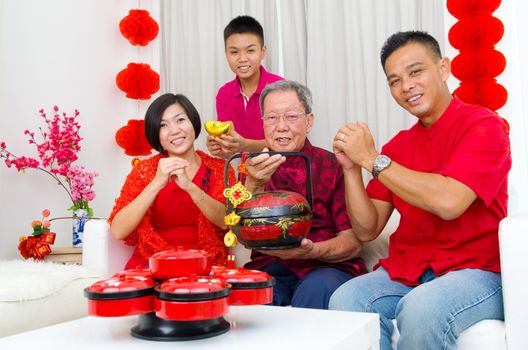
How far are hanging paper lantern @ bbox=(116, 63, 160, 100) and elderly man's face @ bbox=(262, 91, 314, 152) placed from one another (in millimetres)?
1575

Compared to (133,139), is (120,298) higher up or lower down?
lower down

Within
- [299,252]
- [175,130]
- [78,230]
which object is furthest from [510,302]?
[78,230]

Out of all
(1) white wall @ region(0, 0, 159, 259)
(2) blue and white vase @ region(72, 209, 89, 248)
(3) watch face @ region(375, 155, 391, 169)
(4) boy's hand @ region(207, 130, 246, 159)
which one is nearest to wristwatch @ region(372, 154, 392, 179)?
(3) watch face @ region(375, 155, 391, 169)

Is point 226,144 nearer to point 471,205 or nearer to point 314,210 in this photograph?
point 314,210

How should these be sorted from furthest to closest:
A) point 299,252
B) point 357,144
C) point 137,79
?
point 137,79
point 299,252
point 357,144

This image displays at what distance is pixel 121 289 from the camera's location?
0.97 metres

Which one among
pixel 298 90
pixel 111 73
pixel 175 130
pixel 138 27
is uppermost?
pixel 138 27

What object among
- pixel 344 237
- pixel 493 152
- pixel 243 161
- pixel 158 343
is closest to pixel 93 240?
pixel 243 161

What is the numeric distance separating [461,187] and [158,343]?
846 millimetres

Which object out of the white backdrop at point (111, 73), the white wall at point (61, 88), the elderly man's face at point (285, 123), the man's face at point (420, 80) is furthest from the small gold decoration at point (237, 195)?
the white wall at point (61, 88)

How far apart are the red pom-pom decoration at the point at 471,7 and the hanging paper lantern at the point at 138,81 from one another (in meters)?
1.77

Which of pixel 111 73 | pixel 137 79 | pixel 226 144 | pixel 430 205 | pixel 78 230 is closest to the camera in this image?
pixel 430 205

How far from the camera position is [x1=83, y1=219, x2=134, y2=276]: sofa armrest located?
1.96m

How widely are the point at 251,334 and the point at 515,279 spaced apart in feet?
2.21
